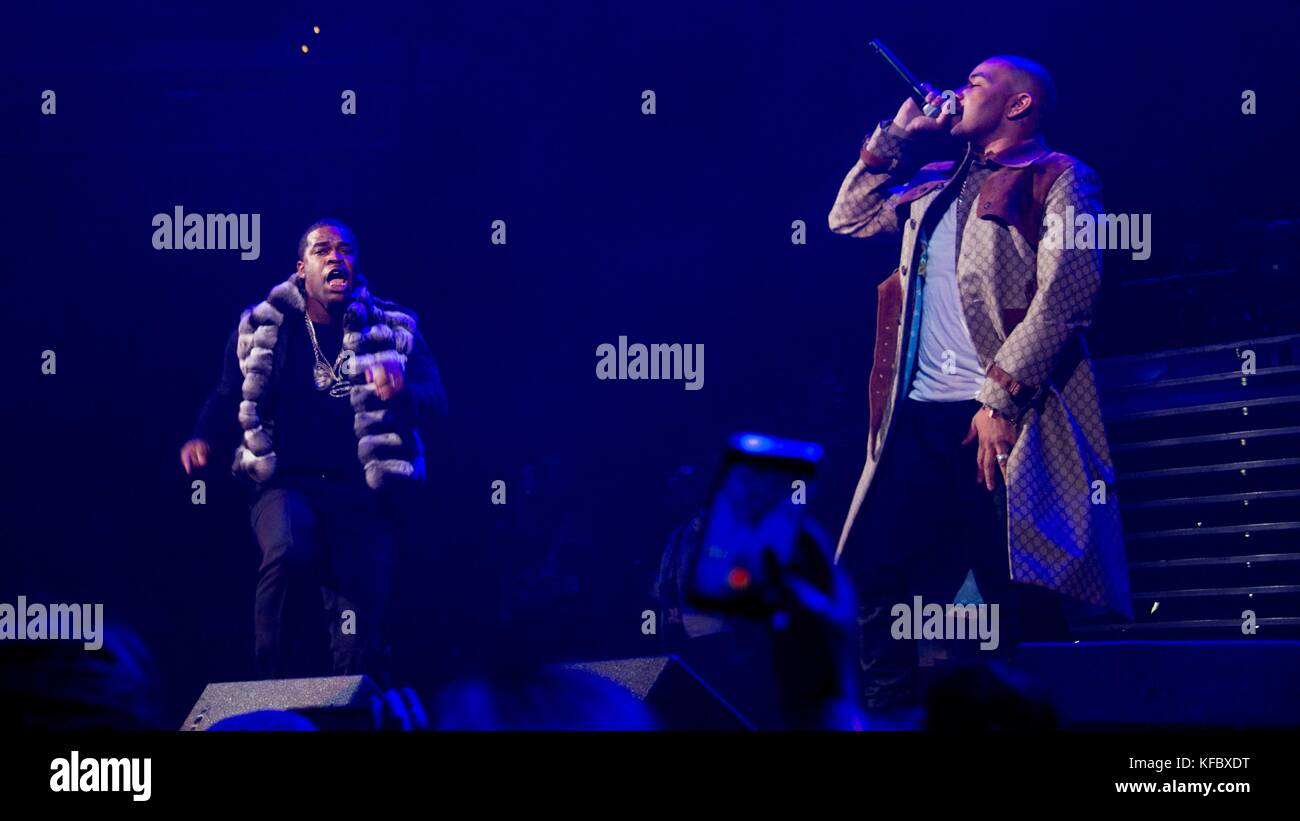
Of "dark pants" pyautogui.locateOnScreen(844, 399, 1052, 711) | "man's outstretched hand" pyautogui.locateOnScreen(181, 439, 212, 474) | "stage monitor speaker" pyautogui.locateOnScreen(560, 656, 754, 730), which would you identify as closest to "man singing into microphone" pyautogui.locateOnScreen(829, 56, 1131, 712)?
"dark pants" pyautogui.locateOnScreen(844, 399, 1052, 711)

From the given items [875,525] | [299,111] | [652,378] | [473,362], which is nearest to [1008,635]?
[875,525]

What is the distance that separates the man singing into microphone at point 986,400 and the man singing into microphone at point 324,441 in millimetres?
1983

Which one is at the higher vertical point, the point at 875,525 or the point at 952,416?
the point at 952,416

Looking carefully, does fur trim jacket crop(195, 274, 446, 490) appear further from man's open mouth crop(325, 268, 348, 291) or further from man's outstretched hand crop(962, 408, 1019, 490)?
man's outstretched hand crop(962, 408, 1019, 490)

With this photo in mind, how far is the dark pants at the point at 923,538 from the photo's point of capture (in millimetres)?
5523

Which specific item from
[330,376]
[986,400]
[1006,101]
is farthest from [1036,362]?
[330,376]

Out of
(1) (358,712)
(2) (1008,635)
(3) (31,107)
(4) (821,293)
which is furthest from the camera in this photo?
(3) (31,107)

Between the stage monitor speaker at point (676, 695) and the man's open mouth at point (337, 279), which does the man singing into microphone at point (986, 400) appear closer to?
the stage monitor speaker at point (676, 695)

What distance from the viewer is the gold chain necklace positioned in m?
6.00

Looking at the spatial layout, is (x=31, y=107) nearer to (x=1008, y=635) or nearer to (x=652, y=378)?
(x=652, y=378)

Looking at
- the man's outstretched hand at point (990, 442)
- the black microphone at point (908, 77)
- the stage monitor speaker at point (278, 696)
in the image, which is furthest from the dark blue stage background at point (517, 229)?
the stage monitor speaker at point (278, 696)

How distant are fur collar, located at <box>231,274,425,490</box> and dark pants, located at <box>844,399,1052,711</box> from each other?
199cm
